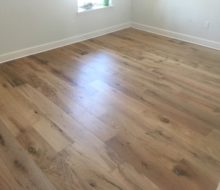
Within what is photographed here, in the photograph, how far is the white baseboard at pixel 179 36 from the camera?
12.1ft

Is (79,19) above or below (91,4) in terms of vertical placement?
below

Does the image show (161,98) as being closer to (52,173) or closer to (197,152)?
(197,152)

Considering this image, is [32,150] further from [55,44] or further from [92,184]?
[55,44]

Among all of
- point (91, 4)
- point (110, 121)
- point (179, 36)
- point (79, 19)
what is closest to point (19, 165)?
point (110, 121)

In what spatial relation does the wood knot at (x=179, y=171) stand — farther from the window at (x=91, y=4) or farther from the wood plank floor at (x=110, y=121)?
the window at (x=91, y=4)

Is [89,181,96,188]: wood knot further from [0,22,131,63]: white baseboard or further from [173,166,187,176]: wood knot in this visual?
[0,22,131,63]: white baseboard

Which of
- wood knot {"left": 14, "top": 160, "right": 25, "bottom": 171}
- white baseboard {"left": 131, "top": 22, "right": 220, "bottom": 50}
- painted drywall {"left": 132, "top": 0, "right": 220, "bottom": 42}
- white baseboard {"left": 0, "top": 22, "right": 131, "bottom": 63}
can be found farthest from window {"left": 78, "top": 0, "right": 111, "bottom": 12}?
wood knot {"left": 14, "top": 160, "right": 25, "bottom": 171}

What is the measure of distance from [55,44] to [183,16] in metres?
2.17

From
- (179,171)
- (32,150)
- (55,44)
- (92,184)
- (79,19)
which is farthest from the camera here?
(79,19)

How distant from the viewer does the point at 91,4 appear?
398cm

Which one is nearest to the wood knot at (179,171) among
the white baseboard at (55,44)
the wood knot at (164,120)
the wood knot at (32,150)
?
the wood knot at (164,120)

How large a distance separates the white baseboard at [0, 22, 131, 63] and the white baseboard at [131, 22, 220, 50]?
1.12ft

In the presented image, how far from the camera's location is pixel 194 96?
2.48m

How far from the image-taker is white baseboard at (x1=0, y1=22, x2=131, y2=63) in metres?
3.20
